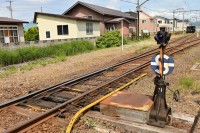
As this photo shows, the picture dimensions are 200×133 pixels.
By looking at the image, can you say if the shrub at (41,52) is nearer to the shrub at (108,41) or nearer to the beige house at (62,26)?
the shrub at (108,41)

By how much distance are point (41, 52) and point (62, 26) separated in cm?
1263

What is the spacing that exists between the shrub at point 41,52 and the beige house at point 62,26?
6.86m

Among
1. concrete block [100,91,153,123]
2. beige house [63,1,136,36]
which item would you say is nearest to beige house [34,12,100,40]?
beige house [63,1,136,36]

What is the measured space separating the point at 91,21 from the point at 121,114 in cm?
2666

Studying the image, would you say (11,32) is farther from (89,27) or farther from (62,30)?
(89,27)

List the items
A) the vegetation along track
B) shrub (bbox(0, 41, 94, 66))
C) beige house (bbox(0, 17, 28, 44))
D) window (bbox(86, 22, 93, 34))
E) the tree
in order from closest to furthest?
the vegetation along track
shrub (bbox(0, 41, 94, 66))
beige house (bbox(0, 17, 28, 44))
window (bbox(86, 22, 93, 34))
the tree

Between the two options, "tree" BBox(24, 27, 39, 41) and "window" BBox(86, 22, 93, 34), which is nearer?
"window" BBox(86, 22, 93, 34)

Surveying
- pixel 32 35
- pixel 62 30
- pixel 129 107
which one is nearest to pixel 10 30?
pixel 62 30

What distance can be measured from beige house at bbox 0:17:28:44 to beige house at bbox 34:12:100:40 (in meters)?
4.29

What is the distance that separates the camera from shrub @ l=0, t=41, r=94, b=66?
14.0m

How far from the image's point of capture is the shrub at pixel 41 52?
553 inches

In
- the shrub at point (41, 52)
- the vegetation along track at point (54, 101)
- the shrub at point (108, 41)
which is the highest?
the shrub at point (108, 41)

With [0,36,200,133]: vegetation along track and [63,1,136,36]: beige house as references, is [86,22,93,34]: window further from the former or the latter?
[0,36,200,133]: vegetation along track

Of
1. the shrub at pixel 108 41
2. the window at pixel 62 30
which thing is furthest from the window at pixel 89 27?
the shrub at pixel 108 41
